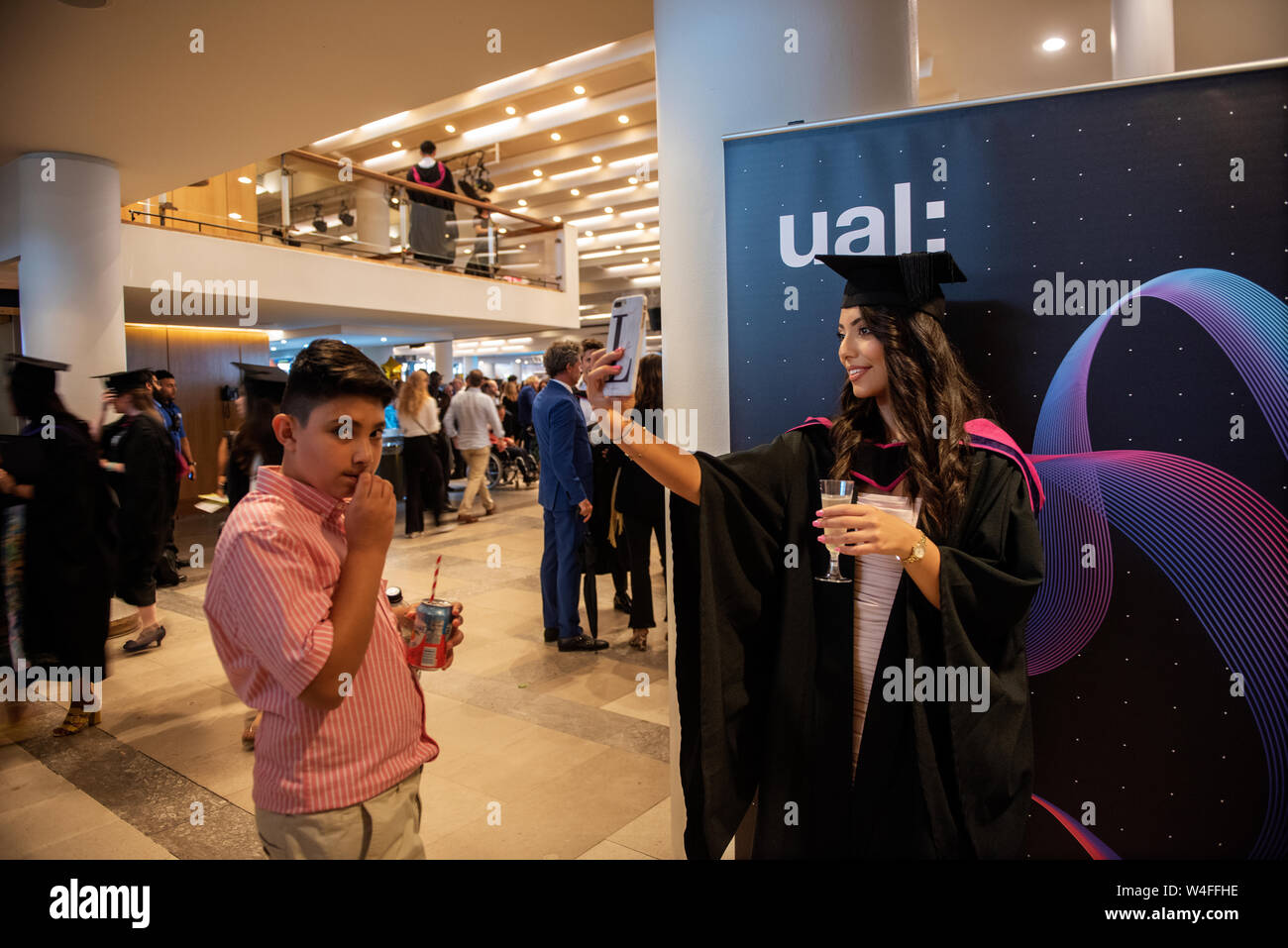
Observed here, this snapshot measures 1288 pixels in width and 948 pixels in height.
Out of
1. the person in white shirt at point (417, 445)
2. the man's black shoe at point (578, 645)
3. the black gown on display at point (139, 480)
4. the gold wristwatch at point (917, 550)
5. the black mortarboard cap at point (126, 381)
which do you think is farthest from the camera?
the person in white shirt at point (417, 445)

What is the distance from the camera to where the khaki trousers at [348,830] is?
4.19 feet

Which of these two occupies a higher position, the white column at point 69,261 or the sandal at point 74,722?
the white column at point 69,261

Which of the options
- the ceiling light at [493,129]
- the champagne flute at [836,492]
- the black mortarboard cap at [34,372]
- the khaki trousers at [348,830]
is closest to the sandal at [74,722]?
the black mortarboard cap at [34,372]

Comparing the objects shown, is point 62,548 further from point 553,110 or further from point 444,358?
point 444,358

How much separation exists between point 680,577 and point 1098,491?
104cm

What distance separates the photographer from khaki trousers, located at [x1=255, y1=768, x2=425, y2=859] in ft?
4.19

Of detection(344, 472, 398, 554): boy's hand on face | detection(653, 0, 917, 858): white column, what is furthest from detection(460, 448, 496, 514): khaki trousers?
detection(344, 472, 398, 554): boy's hand on face

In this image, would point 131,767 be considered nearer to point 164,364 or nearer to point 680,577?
point 680,577

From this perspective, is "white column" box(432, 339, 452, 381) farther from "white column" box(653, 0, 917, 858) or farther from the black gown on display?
"white column" box(653, 0, 917, 858)

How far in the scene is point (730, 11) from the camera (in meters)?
2.16

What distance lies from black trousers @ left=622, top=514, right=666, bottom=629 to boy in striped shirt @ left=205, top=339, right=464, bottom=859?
117 inches

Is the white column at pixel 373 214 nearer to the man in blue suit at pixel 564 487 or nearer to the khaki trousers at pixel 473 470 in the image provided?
the khaki trousers at pixel 473 470

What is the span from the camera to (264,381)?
8.59ft

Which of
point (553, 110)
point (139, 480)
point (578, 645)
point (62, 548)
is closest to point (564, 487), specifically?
point (578, 645)
